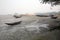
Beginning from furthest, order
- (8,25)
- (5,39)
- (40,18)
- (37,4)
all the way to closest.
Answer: (37,4) < (40,18) < (8,25) < (5,39)

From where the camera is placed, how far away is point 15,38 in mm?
1329

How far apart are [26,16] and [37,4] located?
246mm

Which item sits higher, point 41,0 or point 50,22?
point 41,0

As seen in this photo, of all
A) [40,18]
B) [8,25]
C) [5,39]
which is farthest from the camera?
[40,18]

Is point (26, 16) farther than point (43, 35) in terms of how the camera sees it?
Yes

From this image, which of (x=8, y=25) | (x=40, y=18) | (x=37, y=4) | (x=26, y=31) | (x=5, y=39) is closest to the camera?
(x=5, y=39)

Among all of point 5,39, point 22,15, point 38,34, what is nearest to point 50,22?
point 38,34

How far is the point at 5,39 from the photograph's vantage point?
1.31 meters

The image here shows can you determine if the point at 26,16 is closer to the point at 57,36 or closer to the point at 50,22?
the point at 50,22

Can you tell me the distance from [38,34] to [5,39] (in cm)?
35

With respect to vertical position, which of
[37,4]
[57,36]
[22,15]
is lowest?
[57,36]

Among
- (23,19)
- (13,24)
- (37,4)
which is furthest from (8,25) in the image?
(37,4)

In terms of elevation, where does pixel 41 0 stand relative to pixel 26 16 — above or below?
above

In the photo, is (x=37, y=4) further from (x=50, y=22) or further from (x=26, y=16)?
(x=50, y=22)
